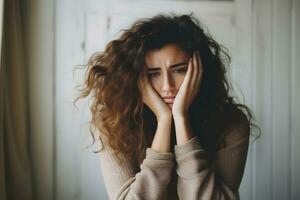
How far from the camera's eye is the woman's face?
1148mm

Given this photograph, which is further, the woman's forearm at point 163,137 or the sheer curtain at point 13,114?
the sheer curtain at point 13,114

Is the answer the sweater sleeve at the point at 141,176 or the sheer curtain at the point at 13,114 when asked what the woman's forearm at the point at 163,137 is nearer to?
the sweater sleeve at the point at 141,176

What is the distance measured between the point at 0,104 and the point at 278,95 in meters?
1.22

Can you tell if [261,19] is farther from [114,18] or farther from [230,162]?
[230,162]

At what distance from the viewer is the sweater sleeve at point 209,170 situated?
108 cm

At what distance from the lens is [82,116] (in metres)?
1.77

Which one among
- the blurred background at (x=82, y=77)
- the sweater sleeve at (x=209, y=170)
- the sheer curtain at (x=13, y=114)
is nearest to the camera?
the sweater sleeve at (x=209, y=170)

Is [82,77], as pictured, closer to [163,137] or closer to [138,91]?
[138,91]

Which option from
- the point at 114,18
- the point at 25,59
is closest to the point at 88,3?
the point at 114,18

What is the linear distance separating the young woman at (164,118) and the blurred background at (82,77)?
0.53m

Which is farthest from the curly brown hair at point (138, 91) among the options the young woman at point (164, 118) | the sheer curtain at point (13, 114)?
the sheer curtain at point (13, 114)

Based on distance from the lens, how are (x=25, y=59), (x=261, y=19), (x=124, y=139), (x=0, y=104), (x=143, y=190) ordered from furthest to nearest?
(x=261, y=19) → (x=25, y=59) → (x=0, y=104) → (x=124, y=139) → (x=143, y=190)

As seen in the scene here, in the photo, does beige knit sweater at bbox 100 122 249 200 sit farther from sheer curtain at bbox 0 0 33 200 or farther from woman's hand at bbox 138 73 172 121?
sheer curtain at bbox 0 0 33 200

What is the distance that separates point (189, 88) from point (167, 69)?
0.31 ft
